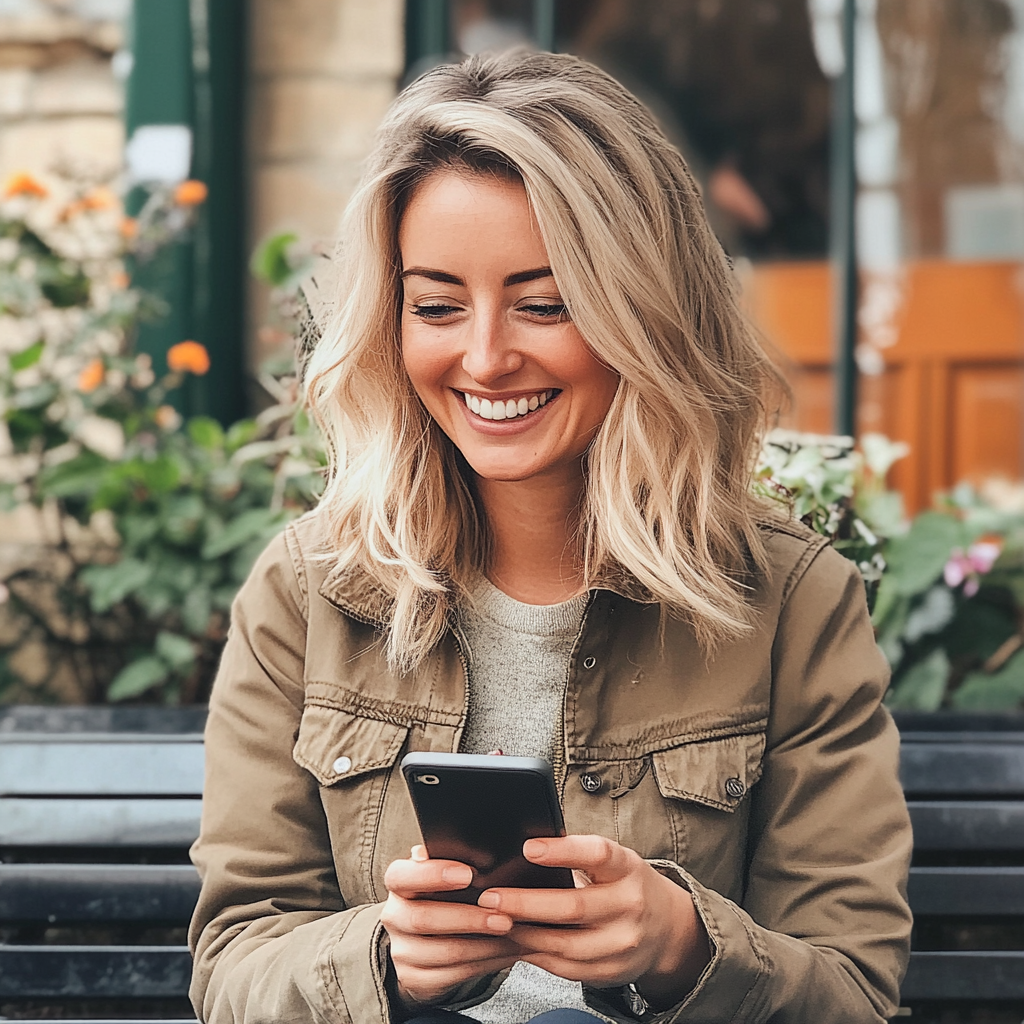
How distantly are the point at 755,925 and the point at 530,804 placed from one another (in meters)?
0.35

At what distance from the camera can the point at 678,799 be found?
1.57 metres

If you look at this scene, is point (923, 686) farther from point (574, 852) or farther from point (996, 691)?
point (574, 852)

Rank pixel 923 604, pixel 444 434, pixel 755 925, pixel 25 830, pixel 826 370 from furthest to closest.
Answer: pixel 826 370
pixel 923 604
pixel 25 830
pixel 444 434
pixel 755 925

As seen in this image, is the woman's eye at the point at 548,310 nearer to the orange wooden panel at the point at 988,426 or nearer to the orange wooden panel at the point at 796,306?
the orange wooden panel at the point at 796,306

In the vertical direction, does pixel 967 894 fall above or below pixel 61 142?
below

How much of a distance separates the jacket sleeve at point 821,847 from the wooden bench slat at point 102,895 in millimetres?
792

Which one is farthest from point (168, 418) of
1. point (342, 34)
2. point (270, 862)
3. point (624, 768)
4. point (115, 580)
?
point (624, 768)

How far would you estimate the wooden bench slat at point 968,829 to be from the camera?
6.40 ft

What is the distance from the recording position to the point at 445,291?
1.54 m

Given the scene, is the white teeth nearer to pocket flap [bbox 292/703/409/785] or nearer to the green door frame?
pocket flap [bbox 292/703/409/785]

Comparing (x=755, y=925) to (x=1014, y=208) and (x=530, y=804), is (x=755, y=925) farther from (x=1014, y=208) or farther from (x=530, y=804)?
(x=1014, y=208)

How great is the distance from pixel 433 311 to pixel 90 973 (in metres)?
1.05

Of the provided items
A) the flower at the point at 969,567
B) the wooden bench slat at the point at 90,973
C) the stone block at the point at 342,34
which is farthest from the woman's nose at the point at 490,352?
the stone block at the point at 342,34

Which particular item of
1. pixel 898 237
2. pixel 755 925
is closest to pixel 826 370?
pixel 898 237
